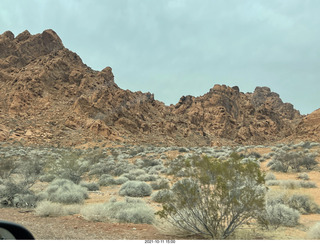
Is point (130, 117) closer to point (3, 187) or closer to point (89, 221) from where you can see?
→ point (3, 187)

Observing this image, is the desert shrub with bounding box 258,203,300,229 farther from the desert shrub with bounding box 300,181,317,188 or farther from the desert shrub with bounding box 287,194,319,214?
the desert shrub with bounding box 300,181,317,188

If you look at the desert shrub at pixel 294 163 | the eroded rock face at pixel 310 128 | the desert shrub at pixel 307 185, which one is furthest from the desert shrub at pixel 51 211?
the eroded rock face at pixel 310 128

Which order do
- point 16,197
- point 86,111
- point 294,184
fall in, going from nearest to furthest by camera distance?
1. point 16,197
2. point 294,184
3. point 86,111

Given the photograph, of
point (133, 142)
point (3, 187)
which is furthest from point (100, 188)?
point (133, 142)

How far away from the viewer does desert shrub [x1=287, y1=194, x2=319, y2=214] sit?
9998 millimetres

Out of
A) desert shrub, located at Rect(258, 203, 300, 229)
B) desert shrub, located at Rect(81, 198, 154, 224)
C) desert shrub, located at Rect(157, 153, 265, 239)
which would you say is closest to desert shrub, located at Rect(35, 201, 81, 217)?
desert shrub, located at Rect(81, 198, 154, 224)

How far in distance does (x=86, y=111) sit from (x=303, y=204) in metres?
49.5

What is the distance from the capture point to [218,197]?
6.84 m

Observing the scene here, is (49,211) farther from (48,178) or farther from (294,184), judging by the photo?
(294,184)

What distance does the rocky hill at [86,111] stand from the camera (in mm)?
48750

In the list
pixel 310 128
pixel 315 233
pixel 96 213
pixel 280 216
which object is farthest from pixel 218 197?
pixel 310 128

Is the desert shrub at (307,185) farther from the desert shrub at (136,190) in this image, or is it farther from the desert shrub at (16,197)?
the desert shrub at (16,197)

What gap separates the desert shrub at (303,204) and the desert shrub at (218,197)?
4.03 meters

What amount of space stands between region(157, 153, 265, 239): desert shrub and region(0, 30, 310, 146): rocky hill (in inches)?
1524
